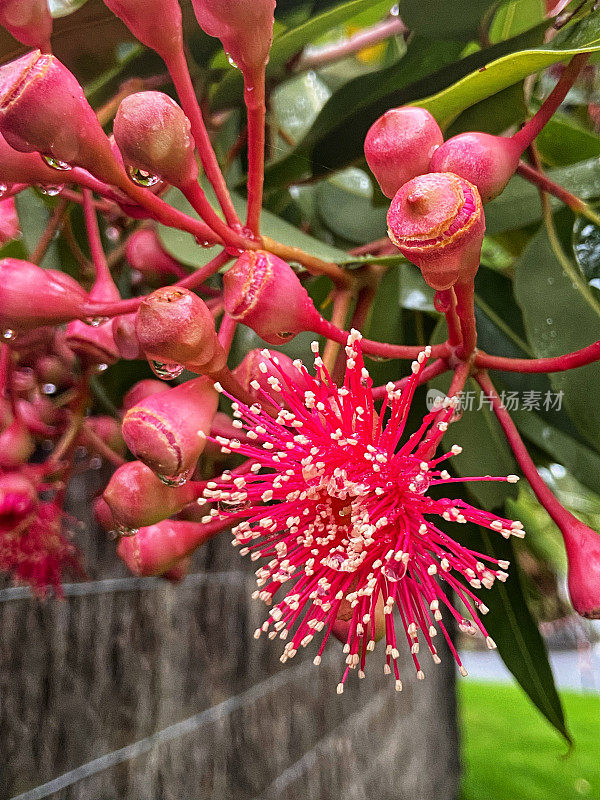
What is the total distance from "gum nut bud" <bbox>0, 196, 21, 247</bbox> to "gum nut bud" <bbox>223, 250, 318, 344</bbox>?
0.30 metres

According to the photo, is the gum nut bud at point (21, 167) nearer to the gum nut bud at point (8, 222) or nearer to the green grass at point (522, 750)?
the gum nut bud at point (8, 222)

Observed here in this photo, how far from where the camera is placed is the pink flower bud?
0.58 metres

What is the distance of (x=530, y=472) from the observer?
16.4 inches

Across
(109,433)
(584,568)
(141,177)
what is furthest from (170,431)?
(109,433)

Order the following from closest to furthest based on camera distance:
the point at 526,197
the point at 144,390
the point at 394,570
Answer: the point at 394,570 → the point at 144,390 → the point at 526,197

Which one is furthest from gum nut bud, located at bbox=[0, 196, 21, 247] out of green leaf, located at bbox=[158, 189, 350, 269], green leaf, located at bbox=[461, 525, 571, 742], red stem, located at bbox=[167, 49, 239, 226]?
green leaf, located at bbox=[461, 525, 571, 742]

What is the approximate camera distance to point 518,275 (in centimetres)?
57

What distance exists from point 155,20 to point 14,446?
1.10ft

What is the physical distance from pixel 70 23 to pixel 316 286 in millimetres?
274

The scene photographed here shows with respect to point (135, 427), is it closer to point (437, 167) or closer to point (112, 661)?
point (437, 167)

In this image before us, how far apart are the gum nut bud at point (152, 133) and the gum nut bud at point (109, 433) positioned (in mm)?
383

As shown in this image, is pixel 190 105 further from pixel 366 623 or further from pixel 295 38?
pixel 366 623

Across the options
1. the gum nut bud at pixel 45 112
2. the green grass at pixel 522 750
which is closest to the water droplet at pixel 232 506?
the gum nut bud at pixel 45 112

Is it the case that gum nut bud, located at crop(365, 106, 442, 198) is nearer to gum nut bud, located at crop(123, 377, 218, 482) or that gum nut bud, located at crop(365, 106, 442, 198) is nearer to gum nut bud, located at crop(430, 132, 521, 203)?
gum nut bud, located at crop(430, 132, 521, 203)
